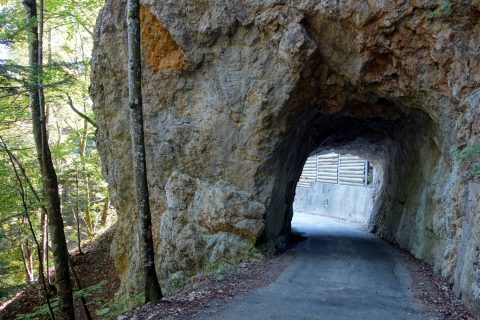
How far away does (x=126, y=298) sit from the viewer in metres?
11.6

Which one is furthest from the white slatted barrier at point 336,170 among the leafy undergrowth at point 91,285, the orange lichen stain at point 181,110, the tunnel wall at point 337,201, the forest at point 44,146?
the orange lichen stain at point 181,110

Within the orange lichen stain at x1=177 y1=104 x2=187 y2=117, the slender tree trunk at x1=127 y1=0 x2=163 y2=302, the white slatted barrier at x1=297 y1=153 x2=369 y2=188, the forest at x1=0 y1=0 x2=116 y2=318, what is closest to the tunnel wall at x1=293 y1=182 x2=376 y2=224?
the white slatted barrier at x1=297 y1=153 x2=369 y2=188

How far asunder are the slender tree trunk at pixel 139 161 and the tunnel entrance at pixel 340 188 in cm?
1731

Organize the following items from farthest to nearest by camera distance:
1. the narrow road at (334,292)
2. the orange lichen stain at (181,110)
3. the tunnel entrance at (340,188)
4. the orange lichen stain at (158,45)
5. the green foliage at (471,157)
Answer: the tunnel entrance at (340,188) → the orange lichen stain at (181,110) → the orange lichen stain at (158,45) → the green foliage at (471,157) → the narrow road at (334,292)

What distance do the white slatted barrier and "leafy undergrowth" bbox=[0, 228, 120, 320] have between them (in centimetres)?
1760

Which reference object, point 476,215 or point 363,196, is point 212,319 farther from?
point 363,196

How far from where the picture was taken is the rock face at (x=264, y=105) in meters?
8.38

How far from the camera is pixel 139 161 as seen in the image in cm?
646

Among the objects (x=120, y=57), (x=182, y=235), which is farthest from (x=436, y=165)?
(x=120, y=57)

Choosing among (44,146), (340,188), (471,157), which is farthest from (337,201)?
(44,146)

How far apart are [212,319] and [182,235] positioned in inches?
214

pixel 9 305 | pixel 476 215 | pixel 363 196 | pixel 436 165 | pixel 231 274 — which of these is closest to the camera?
pixel 476 215

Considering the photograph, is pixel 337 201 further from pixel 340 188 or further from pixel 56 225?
pixel 56 225

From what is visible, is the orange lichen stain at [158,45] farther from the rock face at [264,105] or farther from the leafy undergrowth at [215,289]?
the leafy undergrowth at [215,289]
